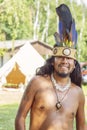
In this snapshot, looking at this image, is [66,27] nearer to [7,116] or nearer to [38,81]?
[38,81]

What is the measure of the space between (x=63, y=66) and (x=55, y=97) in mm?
248

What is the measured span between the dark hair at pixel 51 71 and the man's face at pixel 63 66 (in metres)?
0.12

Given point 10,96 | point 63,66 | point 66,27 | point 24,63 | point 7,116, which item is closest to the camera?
point 63,66

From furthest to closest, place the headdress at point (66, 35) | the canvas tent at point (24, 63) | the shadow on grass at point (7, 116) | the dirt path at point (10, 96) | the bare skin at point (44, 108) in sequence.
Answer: the canvas tent at point (24, 63)
the dirt path at point (10, 96)
the shadow on grass at point (7, 116)
the headdress at point (66, 35)
the bare skin at point (44, 108)

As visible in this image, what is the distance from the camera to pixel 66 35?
11.4 feet

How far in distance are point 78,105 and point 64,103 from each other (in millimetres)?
140

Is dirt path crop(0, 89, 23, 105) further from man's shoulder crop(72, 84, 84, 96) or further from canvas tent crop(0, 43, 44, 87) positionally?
man's shoulder crop(72, 84, 84, 96)

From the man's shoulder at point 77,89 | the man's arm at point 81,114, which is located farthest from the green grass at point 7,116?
the man's shoulder at point 77,89

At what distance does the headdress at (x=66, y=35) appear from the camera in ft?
11.3

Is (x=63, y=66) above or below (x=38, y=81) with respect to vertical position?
above

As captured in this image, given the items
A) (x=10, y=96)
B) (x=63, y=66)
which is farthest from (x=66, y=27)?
(x=10, y=96)

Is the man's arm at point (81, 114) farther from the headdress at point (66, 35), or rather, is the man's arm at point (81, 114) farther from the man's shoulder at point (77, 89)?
the headdress at point (66, 35)

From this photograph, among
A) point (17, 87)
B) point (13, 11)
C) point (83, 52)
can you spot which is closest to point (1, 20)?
point (13, 11)

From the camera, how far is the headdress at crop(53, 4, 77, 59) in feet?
11.3
